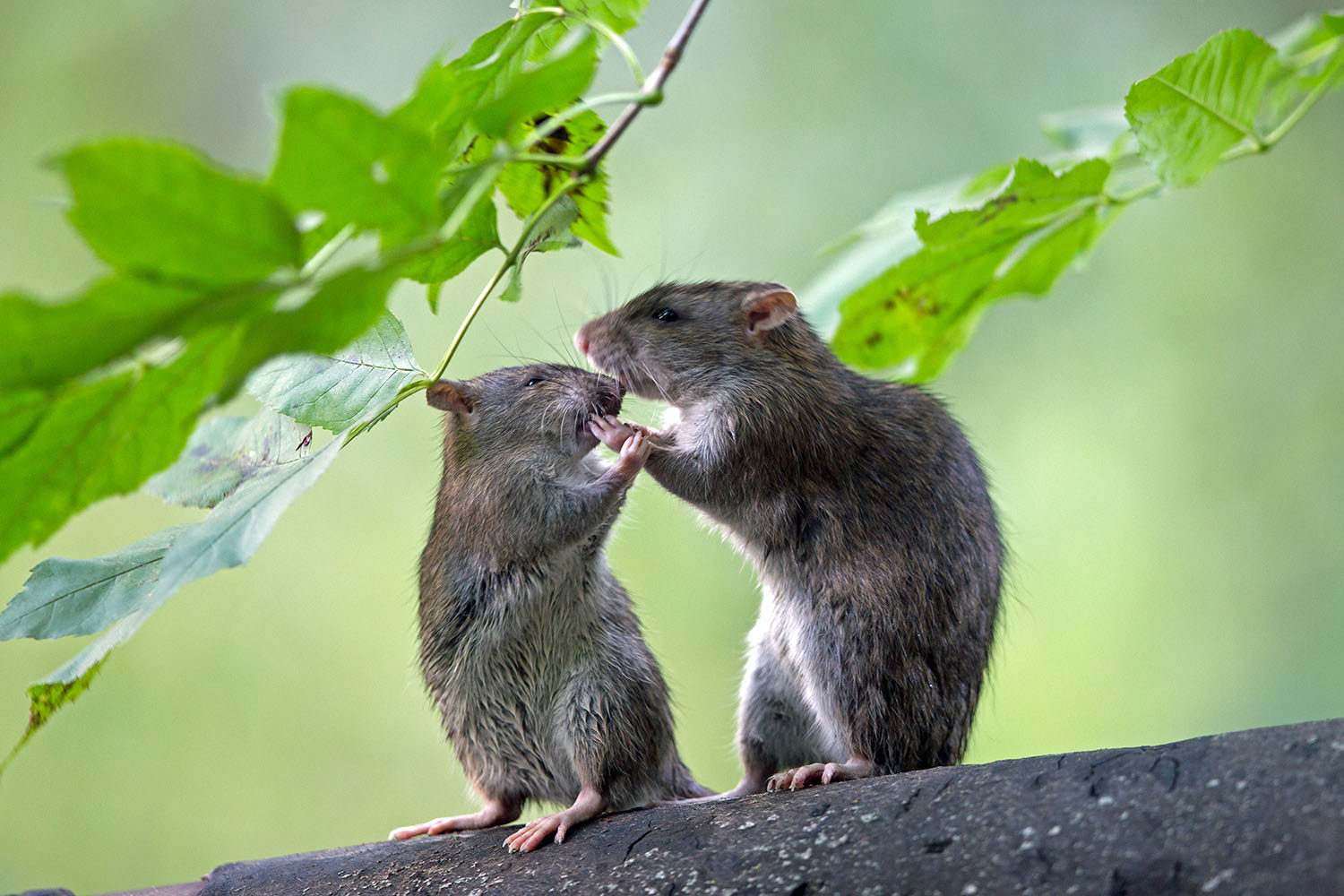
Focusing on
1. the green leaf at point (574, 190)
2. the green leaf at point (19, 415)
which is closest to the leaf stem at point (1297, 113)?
the green leaf at point (574, 190)

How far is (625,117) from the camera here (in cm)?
102

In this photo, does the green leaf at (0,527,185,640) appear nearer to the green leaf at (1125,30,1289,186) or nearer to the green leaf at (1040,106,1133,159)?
the green leaf at (1125,30,1289,186)

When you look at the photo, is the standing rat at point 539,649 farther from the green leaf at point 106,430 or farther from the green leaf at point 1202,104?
the green leaf at point 106,430

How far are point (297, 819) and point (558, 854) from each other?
4567 mm

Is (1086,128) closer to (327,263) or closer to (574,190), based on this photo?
(574,190)

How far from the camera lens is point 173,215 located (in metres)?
0.66

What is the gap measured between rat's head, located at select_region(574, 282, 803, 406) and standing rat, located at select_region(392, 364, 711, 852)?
20 centimetres

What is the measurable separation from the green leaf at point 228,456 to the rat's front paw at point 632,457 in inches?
42.0

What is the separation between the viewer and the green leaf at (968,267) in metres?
1.27

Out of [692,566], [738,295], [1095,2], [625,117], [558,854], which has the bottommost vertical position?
[558,854]

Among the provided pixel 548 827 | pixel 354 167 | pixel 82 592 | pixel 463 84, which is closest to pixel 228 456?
pixel 82 592

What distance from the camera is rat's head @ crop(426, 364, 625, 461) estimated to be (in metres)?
2.67

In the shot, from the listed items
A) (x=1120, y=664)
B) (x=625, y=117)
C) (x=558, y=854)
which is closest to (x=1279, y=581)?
(x=1120, y=664)

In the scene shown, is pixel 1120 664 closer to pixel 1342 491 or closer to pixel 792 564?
pixel 1342 491
